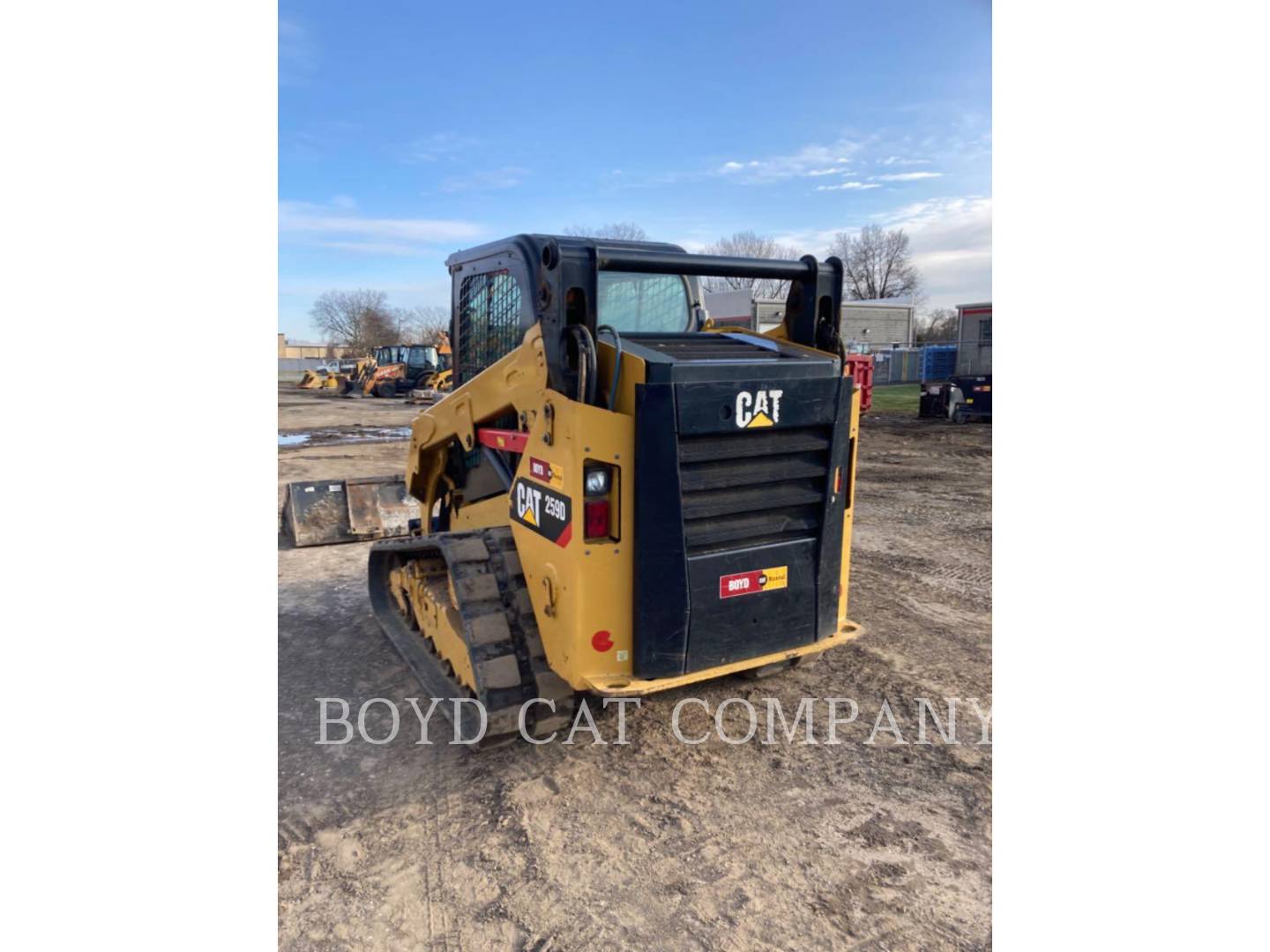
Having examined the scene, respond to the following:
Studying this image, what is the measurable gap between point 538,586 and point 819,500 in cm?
130

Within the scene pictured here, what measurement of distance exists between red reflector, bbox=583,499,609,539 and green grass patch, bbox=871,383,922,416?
1978 centimetres

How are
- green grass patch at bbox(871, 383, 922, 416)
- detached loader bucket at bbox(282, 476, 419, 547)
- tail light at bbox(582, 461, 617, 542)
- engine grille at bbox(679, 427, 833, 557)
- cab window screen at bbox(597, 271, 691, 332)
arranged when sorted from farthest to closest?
green grass patch at bbox(871, 383, 922, 416) → detached loader bucket at bbox(282, 476, 419, 547) → cab window screen at bbox(597, 271, 691, 332) → engine grille at bbox(679, 427, 833, 557) → tail light at bbox(582, 461, 617, 542)

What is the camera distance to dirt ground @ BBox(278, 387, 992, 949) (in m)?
2.66

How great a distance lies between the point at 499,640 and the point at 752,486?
1.28 metres

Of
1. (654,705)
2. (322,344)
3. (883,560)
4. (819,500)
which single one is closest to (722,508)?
(819,500)

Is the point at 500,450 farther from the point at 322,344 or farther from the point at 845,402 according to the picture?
the point at 322,344

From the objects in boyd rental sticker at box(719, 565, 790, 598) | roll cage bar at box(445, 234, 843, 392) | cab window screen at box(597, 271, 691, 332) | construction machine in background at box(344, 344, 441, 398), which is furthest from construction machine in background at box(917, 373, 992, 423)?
construction machine in background at box(344, 344, 441, 398)

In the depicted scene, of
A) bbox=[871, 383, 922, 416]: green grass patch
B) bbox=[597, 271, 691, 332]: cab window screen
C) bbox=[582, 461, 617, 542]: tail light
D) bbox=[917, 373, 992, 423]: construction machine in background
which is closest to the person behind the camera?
bbox=[582, 461, 617, 542]: tail light

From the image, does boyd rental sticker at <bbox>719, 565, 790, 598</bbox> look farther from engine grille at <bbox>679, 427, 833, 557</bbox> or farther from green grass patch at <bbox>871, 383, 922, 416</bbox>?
green grass patch at <bbox>871, 383, 922, 416</bbox>

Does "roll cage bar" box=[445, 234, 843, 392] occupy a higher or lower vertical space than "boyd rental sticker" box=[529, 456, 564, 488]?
higher

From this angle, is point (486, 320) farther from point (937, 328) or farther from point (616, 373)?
point (937, 328)

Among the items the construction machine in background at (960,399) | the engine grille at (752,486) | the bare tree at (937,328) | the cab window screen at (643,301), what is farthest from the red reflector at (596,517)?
the bare tree at (937,328)

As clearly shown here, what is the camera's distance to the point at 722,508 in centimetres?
335

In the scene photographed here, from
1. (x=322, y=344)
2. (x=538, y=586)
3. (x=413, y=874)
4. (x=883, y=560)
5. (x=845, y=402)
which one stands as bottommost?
(x=413, y=874)
